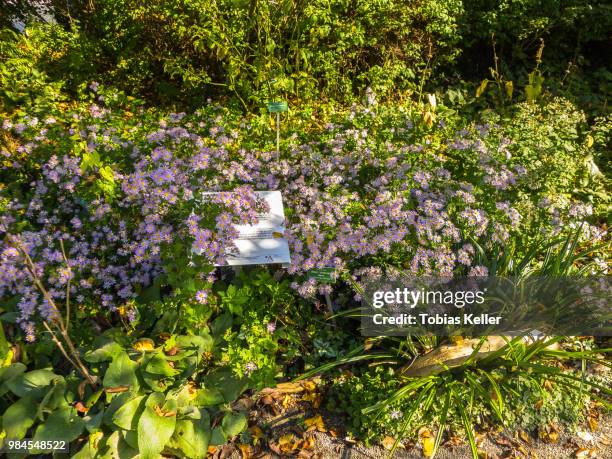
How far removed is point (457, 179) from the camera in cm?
325

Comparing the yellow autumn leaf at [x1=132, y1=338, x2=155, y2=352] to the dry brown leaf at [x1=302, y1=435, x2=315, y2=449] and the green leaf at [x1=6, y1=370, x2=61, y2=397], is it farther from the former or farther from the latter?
the dry brown leaf at [x1=302, y1=435, x2=315, y2=449]

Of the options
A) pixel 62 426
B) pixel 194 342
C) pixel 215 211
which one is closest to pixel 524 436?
pixel 194 342

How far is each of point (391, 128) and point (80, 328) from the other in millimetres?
2683

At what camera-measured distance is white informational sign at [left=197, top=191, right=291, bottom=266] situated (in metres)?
2.46

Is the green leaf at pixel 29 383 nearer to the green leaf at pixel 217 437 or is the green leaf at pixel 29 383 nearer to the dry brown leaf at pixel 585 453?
the green leaf at pixel 217 437

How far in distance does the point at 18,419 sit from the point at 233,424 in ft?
3.07

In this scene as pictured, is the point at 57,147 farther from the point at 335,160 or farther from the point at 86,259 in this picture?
the point at 335,160

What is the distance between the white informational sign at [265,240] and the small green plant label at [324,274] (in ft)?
0.51

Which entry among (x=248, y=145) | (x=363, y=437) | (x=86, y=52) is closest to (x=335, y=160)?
(x=248, y=145)

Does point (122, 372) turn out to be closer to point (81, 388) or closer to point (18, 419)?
point (81, 388)

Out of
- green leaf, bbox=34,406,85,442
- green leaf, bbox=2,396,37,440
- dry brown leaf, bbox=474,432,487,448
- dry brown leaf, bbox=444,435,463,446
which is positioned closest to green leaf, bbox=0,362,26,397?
green leaf, bbox=2,396,37,440

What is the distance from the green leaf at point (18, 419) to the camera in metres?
1.95

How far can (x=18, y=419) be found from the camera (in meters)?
1.97

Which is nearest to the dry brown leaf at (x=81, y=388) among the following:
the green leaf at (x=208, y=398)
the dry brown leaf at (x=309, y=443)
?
the green leaf at (x=208, y=398)
